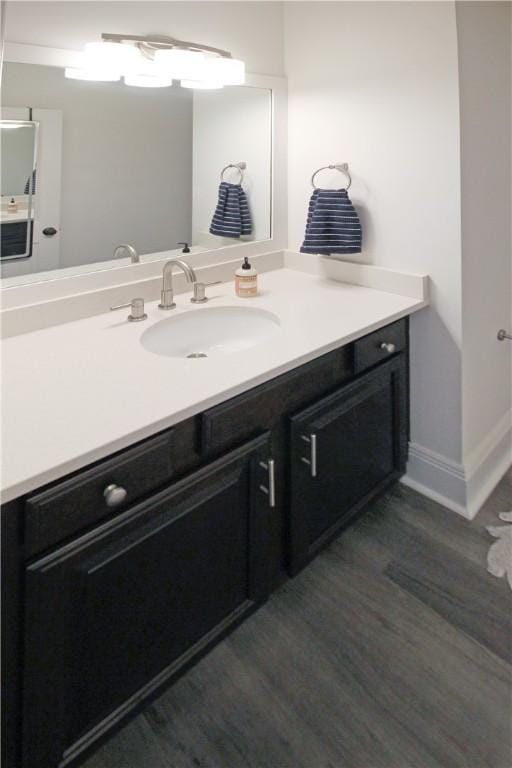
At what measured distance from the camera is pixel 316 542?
1.48 m

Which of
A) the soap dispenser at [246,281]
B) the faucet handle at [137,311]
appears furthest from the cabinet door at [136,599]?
the soap dispenser at [246,281]

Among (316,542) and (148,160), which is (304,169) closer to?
(148,160)

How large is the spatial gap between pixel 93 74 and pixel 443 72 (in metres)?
1.05

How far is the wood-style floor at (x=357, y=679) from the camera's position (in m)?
1.09

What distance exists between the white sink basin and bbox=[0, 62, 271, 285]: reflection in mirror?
297 mm

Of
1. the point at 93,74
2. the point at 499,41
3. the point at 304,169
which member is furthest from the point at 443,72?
the point at 93,74

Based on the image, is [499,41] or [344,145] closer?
[499,41]

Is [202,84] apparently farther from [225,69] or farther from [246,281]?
[246,281]

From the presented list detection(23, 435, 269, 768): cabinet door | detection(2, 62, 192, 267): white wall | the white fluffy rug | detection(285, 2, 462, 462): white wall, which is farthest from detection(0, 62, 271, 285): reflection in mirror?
the white fluffy rug

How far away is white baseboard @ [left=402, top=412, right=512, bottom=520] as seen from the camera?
1.82 meters

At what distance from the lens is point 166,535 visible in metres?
1.03

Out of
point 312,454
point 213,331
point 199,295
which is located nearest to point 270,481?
point 312,454

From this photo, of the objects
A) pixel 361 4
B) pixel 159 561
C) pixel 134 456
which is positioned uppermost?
pixel 361 4

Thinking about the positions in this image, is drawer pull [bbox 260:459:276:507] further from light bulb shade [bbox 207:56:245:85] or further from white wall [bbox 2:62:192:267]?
light bulb shade [bbox 207:56:245:85]
